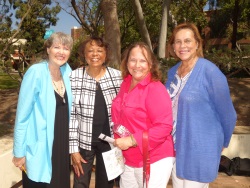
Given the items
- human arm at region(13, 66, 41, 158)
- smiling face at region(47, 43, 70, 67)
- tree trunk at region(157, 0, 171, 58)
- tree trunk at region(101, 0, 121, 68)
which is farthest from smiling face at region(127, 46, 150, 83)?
tree trunk at region(157, 0, 171, 58)

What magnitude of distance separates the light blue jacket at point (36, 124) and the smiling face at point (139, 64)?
746mm

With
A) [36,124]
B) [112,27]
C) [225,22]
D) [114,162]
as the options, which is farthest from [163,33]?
[225,22]

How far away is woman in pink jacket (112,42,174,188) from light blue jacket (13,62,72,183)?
1.91ft

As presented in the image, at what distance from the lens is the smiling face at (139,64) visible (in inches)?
100

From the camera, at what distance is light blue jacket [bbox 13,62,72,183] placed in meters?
2.60

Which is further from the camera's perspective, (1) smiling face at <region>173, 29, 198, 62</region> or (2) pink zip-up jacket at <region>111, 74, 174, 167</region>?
(1) smiling face at <region>173, 29, 198, 62</region>

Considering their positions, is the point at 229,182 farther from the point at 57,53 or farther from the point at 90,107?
the point at 57,53

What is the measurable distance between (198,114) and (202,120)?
0.06 metres

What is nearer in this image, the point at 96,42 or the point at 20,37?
the point at 96,42

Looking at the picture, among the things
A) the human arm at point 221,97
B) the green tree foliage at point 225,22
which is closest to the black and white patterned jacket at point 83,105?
the human arm at point 221,97

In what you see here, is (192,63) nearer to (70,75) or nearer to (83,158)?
(70,75)

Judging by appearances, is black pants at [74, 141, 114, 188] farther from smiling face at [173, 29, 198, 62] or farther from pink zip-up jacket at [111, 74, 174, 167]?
smiling face at [173, 29, 198, 62]

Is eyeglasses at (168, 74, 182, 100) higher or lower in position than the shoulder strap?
higher

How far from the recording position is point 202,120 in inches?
95.0
